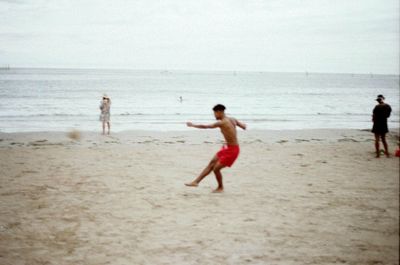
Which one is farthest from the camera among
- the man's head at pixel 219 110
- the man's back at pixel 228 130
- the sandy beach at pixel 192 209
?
the man's back at pixel 228 130

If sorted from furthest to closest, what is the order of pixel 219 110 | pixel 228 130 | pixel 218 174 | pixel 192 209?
pixel 218 174 < pixel 228 130 < pixel 219 110 < pixel 192 209

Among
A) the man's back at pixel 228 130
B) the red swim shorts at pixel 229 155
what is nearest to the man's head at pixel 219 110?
the man's back at pixel 228 130

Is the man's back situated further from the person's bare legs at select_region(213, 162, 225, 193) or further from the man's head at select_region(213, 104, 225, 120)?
the person's bare legs at select_region(213, 162, 225, 193)

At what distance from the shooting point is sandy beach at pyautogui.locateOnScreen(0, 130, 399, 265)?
12.8ft

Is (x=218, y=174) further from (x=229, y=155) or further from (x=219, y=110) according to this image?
(x=219, y=110)

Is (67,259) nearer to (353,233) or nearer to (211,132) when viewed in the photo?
(353,233)

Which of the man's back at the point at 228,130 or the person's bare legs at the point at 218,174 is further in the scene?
the person's bare legs at the point at 218,174

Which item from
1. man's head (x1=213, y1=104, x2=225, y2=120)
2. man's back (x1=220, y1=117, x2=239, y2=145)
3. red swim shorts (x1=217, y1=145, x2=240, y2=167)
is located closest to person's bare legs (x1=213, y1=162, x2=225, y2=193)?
red swim shorts (x1=217, y1=145, x2=240, y2=167)

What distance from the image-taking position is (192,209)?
18.3 ft

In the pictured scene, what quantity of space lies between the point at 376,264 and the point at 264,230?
1500 mm

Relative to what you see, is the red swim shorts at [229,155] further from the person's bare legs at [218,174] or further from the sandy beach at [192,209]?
the sandy beach at [192,209]

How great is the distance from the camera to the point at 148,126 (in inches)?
749

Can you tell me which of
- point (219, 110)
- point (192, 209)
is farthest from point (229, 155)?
point (192, 209)

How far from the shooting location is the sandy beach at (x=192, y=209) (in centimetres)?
390
